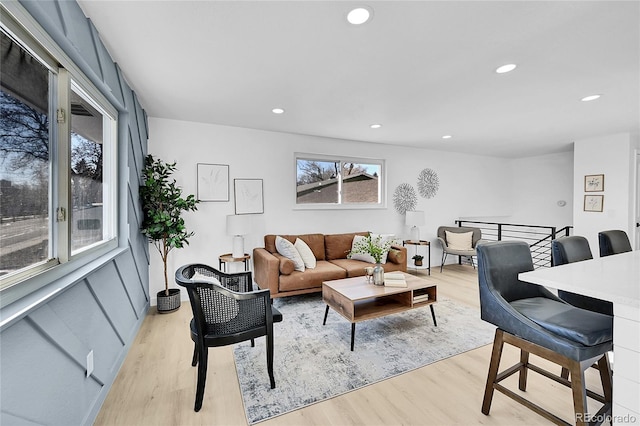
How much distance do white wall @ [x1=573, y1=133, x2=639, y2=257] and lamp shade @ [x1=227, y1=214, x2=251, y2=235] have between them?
5.54 metres

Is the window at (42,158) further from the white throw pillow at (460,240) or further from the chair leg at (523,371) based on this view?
the white throw pillow at (460,240)

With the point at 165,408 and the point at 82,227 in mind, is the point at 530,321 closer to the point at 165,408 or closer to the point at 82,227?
the point at 165,408

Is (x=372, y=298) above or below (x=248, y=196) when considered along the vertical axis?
below

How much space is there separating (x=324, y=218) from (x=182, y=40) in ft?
10.5

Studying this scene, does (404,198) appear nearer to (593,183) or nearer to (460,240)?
(460,240)

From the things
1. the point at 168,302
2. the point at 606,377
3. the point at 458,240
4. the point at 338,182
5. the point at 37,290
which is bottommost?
the point at 168,302

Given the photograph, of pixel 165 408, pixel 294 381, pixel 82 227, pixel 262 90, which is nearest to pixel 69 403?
pixel 165 408

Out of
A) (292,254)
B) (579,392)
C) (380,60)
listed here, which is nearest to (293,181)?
(292,254)

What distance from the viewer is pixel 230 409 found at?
177 cm

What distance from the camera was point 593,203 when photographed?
4641 millimetres

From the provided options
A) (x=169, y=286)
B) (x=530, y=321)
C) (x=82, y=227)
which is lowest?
(x=169, y=286)

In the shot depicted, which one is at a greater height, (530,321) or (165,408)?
(530,321)

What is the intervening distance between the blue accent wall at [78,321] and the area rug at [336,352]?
3.02ft

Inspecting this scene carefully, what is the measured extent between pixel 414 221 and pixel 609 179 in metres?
3.07
